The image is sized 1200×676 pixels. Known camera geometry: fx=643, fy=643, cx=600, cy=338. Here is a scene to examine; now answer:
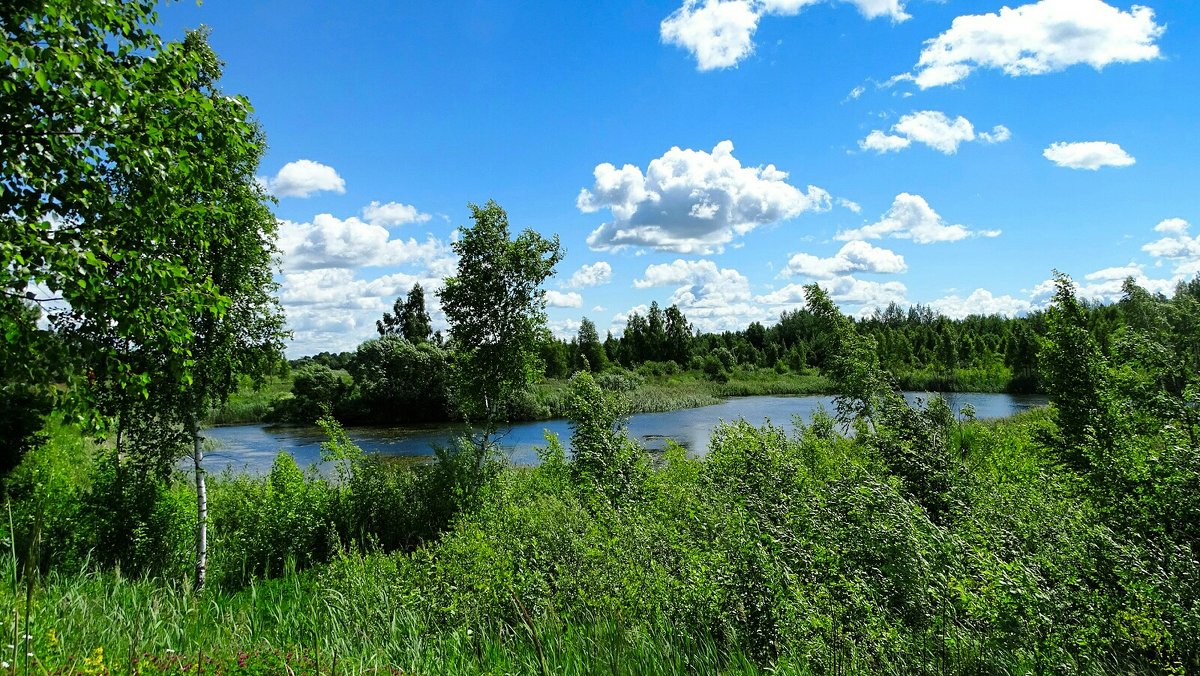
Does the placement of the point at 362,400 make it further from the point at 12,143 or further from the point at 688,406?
the point at 12,143

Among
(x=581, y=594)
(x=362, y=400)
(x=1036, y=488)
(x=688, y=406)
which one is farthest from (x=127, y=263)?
(x=688, y=406)

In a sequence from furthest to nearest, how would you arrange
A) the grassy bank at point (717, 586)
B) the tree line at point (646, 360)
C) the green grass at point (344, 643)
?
the tree line at point (646, 360) → the grassy bank at point (717, 586) → the green grass at point (344, 643)

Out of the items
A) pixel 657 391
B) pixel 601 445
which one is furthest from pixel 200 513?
pixel 657 391

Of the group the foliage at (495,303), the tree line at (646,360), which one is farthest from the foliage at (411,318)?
the foliage at (495,303)

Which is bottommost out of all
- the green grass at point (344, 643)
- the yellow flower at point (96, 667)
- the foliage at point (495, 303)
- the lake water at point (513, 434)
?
the lake water at point (513, 434)

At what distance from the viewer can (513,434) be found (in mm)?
30156

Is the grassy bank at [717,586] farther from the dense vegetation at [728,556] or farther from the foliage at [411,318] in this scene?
the foliage at [411,318]

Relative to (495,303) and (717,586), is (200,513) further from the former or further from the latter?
(717,586)

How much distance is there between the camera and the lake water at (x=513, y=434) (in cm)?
2444

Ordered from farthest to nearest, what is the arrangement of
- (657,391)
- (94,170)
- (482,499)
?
(657,391), (482,499), (94,170)

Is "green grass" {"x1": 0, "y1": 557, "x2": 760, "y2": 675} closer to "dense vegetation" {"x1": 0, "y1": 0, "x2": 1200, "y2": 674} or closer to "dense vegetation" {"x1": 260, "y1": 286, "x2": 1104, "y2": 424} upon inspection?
"dense vegetation" {"x1": 0, "y1": 0, "x2": 1200, "y2": 674}

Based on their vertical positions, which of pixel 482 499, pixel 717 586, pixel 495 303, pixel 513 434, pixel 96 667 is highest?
pixel 495 303

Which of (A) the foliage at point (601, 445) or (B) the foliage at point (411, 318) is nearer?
(A) the foliage at point (601, 445)

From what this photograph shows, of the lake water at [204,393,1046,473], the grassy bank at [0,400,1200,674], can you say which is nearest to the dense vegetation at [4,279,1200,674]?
the grassy bank at [0,400,1200,674]
